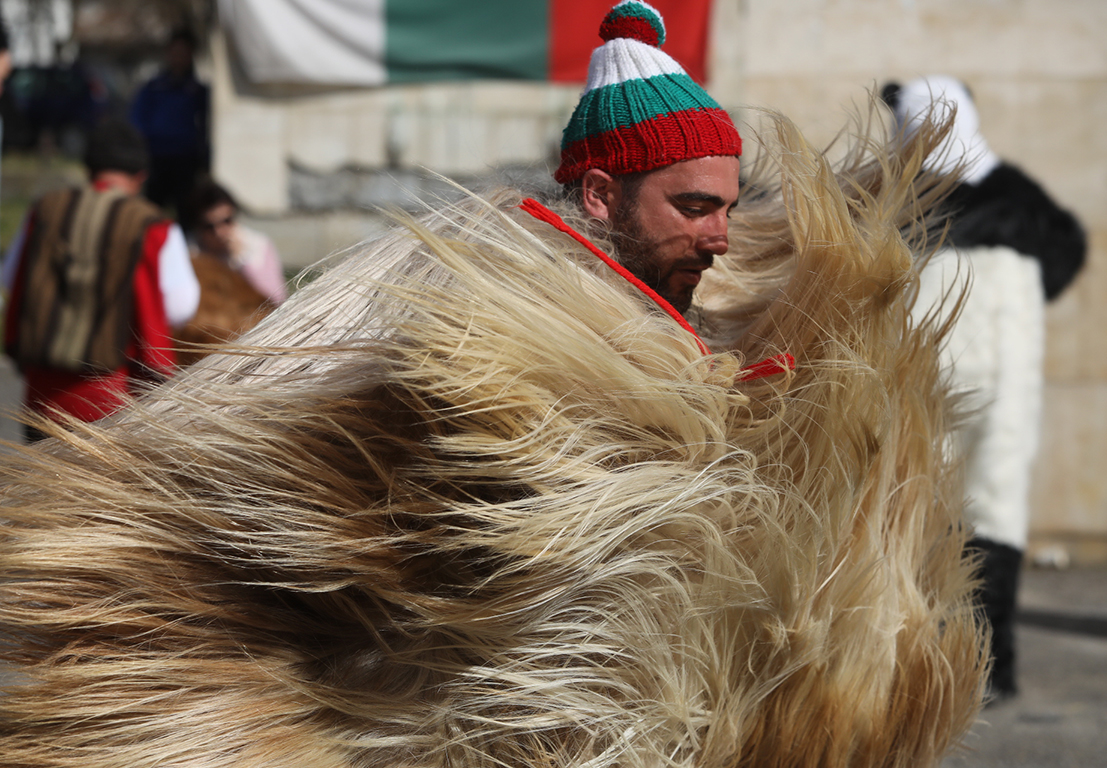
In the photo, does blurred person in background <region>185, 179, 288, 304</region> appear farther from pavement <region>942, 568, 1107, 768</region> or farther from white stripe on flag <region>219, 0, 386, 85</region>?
pavement <region>942, 568, 1107, 768</region>

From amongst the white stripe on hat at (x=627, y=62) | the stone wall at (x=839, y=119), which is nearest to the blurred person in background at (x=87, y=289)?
the stone wall at (x=839, y=119)

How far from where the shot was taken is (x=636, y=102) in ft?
5.33

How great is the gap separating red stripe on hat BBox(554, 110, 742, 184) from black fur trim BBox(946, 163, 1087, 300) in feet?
7.26

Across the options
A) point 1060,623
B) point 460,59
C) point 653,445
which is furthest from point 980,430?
point 460,59

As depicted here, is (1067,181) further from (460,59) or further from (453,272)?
(453,272)

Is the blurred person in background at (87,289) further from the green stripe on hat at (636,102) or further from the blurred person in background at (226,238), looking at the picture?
the green stripe on hat at (636,102)

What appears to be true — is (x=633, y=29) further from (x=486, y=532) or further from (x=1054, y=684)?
(x=1054, y=684)

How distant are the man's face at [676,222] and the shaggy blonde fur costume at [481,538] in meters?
0.12

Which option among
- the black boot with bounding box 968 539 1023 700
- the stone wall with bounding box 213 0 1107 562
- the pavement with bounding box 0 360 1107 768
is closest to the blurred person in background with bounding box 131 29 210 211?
the stone wall with bounding box 213 0 1107 562

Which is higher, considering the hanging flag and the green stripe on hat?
the hanging flag

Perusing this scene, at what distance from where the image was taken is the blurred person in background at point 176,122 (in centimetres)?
695

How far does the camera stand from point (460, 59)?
582cm

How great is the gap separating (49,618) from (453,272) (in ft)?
2.20

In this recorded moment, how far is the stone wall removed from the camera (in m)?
5.54
